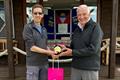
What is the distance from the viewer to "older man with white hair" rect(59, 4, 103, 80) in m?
2.69

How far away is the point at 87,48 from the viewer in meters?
2.70

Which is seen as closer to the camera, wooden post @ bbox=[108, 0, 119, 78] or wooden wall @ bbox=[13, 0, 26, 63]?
wooden post @ bbox=[108, 0, 119, 78]

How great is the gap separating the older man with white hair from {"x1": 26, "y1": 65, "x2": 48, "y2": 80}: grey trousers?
0.39 metres

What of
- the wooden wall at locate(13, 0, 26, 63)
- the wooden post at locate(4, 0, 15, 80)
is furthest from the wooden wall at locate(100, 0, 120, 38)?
the wooden post at locate(4, 0, 15, 80)

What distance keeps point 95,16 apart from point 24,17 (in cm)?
217

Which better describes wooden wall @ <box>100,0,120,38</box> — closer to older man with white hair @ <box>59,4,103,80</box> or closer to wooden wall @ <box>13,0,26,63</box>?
wooden wall @ <box>13,0,26,63</box>

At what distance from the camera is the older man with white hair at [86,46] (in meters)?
2.69

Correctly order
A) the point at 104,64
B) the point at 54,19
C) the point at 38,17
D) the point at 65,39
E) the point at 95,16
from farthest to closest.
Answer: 1. the point at 54,19
2. the point at 65,39
3. the point at 95,16
4. the point at 104,64
5. the point at 38,17

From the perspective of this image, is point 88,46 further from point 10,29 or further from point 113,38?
point 10,29

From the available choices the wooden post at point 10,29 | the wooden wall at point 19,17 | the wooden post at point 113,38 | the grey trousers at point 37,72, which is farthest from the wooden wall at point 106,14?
the grey trousers at point 37,72

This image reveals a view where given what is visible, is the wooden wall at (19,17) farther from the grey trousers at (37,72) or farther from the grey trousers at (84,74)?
the grey trousers at (84,74)

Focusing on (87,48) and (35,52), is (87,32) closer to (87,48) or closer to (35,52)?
(87,48)

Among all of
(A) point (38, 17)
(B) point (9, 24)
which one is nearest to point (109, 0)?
(B) point (9, 24)

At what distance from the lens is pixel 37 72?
3064 millimetres
